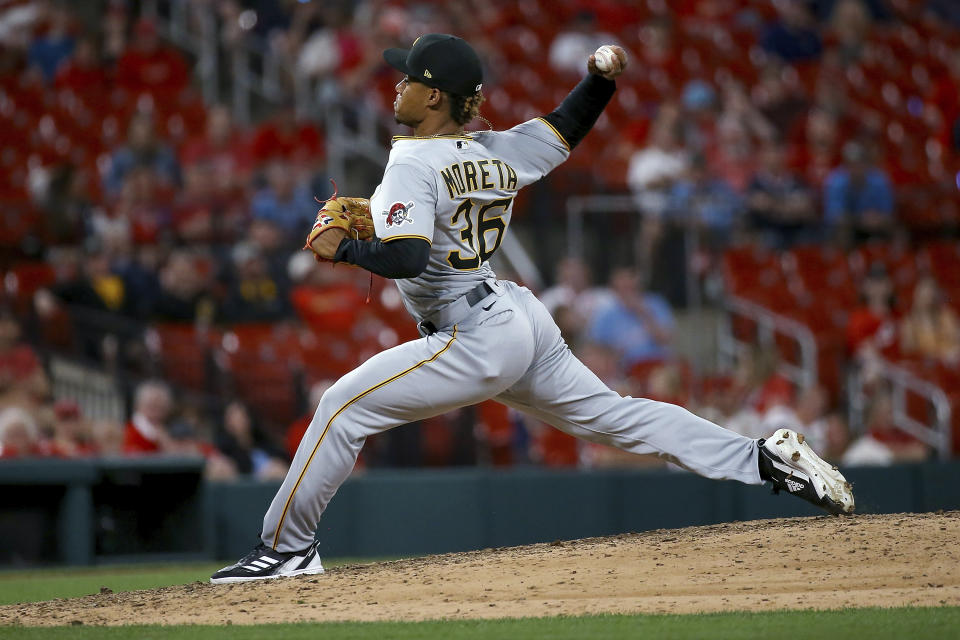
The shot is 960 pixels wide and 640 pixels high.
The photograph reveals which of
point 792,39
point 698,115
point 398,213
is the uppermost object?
point 792,39

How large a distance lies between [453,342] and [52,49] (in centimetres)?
952

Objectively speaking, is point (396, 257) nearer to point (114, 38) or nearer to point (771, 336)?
point (771, 336)

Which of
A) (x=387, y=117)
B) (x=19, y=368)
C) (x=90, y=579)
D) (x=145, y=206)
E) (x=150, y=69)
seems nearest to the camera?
(x=90, y=579)

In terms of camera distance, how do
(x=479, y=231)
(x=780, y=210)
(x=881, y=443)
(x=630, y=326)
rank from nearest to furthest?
1. (x=479, y=231)
2. (x=881, y=443)
3. (x=630, y=326)
4. (x=780, y=210)

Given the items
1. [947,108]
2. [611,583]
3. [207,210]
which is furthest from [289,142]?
[611,583]

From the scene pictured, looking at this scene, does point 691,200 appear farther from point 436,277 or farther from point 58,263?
point 436,277

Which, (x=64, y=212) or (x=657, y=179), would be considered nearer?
(x=64, y=212)

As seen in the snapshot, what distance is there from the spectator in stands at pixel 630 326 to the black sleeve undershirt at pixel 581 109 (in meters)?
4.59

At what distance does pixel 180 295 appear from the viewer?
382 inches

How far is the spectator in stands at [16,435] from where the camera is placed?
26.9ft

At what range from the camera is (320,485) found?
15.5ft

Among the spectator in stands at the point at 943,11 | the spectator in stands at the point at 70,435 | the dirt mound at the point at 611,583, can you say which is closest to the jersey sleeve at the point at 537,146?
the dirt mound at the point at 611,583

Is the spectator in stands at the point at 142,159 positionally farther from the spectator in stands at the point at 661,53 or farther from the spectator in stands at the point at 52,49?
the spectator in stands at the point at 661,53

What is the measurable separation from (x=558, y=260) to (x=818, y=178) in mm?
2708
